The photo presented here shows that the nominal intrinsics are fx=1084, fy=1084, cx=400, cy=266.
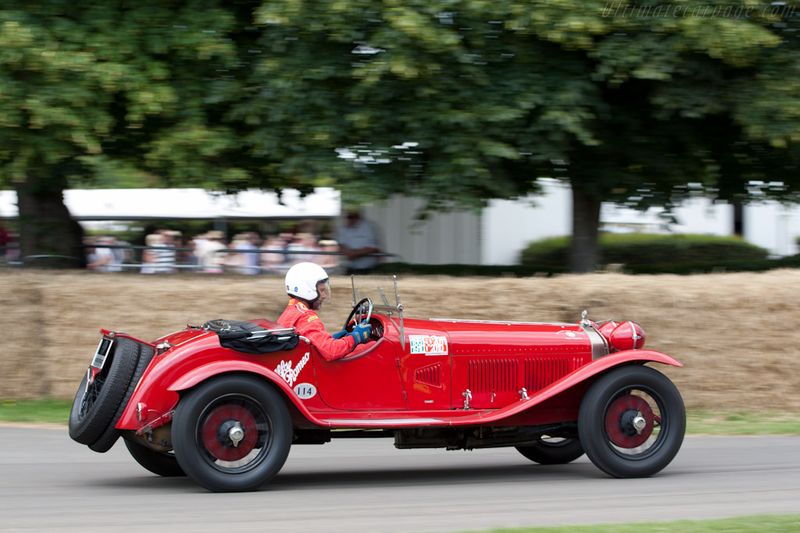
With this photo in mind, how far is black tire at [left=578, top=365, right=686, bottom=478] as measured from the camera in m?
7.02

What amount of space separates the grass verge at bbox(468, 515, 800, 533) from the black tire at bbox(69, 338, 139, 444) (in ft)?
8.34

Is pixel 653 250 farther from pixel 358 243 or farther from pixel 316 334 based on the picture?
pixel 316 334

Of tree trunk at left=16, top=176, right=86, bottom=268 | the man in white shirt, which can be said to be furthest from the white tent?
the man in white shirt

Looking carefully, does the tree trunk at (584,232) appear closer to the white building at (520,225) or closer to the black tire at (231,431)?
the white building at (520,225)

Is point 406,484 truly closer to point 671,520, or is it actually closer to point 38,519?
point 671,520

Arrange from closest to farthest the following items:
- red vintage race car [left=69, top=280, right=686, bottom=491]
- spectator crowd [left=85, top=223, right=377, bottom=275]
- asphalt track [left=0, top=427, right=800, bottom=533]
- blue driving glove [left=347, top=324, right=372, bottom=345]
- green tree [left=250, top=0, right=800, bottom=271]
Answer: asphalt track [left=0, top=427, right=800, bottom=533] → red vintage race car [left=69, top=280, right=686, bottom=491] → blue driving glove [left=347, top=324, right=372, bottom=345] → green tree [left=250, top=0, right=800, bottom=271] → spectator crowd [left=85, top=223, right=377, bottom=275]

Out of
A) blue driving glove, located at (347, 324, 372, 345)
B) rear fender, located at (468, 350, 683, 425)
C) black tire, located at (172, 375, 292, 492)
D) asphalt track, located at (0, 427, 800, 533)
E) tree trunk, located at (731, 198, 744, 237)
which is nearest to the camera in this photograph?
asphalt track, located at (0, 427, 800, 533)

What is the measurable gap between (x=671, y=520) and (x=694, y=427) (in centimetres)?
415

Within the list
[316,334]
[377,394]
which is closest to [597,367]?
A: [377,394]

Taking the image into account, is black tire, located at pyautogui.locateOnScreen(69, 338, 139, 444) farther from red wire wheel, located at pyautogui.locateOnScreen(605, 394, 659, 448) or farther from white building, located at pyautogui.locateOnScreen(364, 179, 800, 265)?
white building, located at pyautogui.locateOnScreen(364, 179, 800, 265)

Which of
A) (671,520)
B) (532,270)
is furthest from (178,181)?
(671,520)

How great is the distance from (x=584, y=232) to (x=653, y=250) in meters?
7.70

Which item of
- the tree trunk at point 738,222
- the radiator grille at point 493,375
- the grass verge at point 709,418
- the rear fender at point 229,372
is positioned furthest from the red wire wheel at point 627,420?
the tree trunk at point 738,222

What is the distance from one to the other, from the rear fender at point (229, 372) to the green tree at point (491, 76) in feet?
15.1
